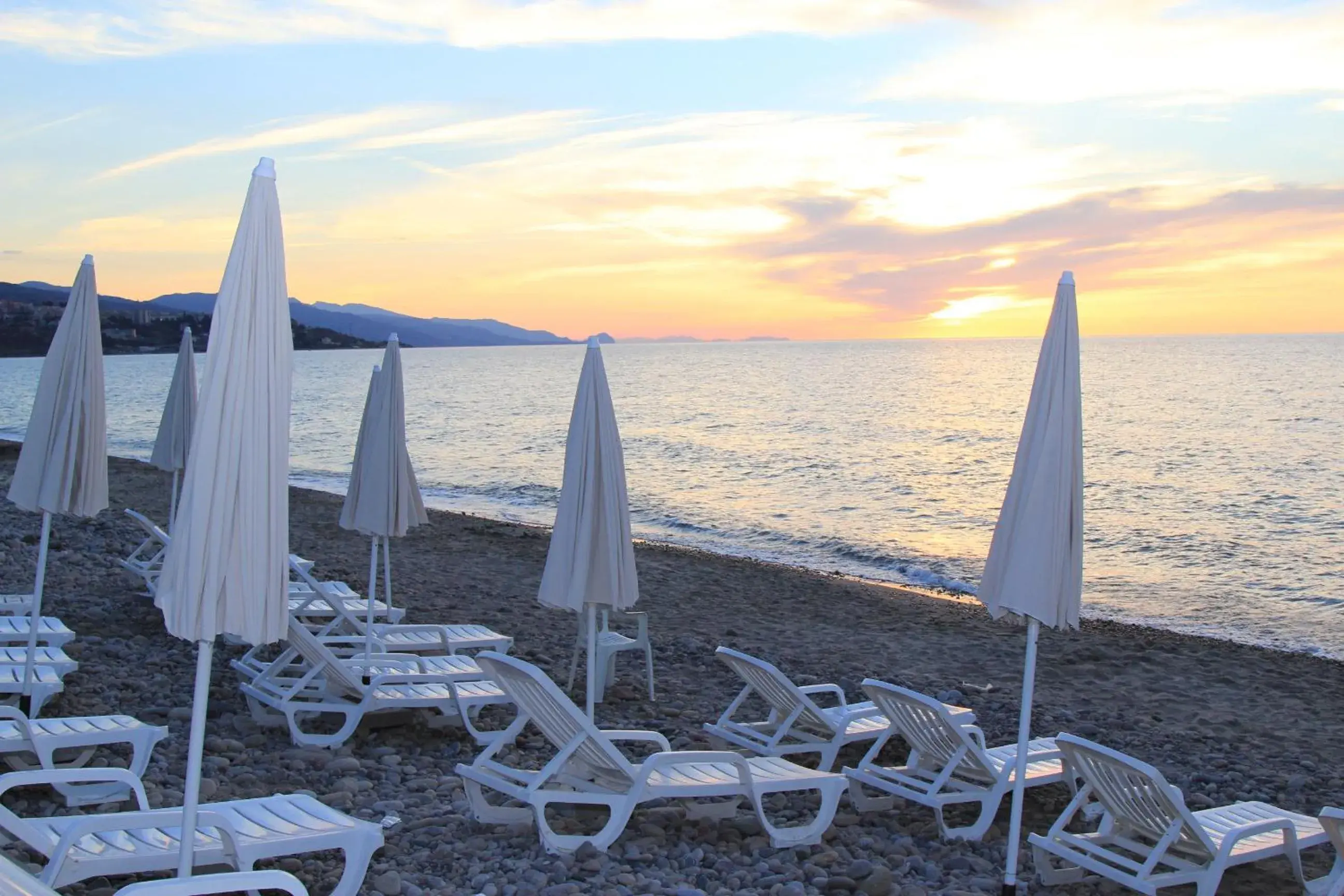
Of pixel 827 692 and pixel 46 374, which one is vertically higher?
pixel 46 374

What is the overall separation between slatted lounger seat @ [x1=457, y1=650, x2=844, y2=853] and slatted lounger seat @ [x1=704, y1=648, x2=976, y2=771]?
37.5 inches

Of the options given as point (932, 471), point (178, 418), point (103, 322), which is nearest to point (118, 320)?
point (103, 322)

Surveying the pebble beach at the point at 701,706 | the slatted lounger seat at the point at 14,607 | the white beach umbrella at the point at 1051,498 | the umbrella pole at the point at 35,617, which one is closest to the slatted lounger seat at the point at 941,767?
the pebble beach at the point at 701,706

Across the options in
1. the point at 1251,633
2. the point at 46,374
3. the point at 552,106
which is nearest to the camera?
the point at 46,374

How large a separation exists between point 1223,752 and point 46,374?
28.1 ft

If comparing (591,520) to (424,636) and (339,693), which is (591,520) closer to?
(339,693)

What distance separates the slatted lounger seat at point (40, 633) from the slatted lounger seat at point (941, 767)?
A: 17.6ft

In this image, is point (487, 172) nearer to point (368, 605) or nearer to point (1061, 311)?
→ point (368, 605)

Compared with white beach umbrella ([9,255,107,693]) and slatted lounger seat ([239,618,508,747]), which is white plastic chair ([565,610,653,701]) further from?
white beach umbrella ([9,255,107,693])

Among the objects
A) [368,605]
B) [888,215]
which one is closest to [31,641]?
[368,605]

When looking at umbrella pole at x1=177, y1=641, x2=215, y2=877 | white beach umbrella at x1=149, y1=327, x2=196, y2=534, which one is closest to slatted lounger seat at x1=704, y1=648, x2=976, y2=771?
umbrella pole at x1=177, y1=641, x2=215, y2=877

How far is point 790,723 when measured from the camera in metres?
6.39

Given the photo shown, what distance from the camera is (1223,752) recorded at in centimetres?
814

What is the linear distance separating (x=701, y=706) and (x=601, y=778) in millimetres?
3031
